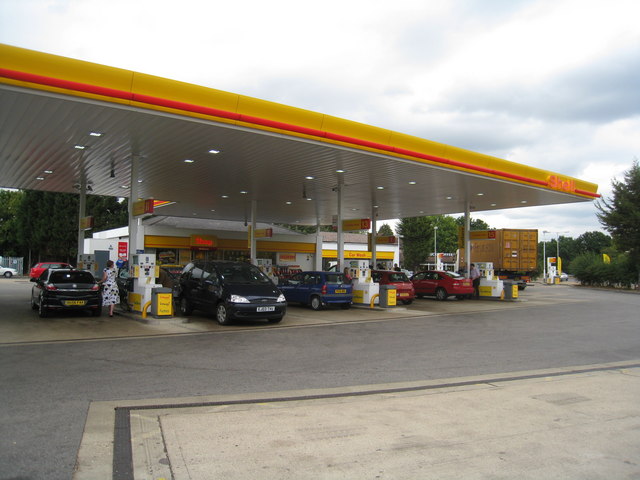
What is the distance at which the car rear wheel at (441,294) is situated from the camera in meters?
22.7

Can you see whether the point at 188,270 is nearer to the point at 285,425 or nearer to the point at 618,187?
the point at 285,425

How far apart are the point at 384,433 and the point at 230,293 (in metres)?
8.32

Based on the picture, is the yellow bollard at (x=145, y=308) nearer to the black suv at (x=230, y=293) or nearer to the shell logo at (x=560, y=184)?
the black suv at (x=230, y=293)

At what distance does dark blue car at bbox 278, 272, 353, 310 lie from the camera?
55.3 ft

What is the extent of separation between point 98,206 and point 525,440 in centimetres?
5476

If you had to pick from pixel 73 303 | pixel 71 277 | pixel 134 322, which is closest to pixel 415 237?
pixel 134 322

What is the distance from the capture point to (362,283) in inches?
723

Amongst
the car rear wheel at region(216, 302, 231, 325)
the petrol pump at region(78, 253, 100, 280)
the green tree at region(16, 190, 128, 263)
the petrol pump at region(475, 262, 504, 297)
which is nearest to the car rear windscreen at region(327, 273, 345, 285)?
the car rear wheel at region(216, 302, 231, 325)

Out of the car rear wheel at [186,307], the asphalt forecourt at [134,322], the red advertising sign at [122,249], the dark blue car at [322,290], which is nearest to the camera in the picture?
the asphalt forecourt at [134,322]

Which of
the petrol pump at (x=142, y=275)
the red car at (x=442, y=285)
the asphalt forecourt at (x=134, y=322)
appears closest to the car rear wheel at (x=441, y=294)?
the red car at (x=442, y=285)

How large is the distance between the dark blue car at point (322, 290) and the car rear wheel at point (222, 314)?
474cm

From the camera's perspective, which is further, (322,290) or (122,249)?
(122,249)

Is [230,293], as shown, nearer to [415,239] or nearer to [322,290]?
[322,290]

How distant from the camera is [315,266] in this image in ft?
122
